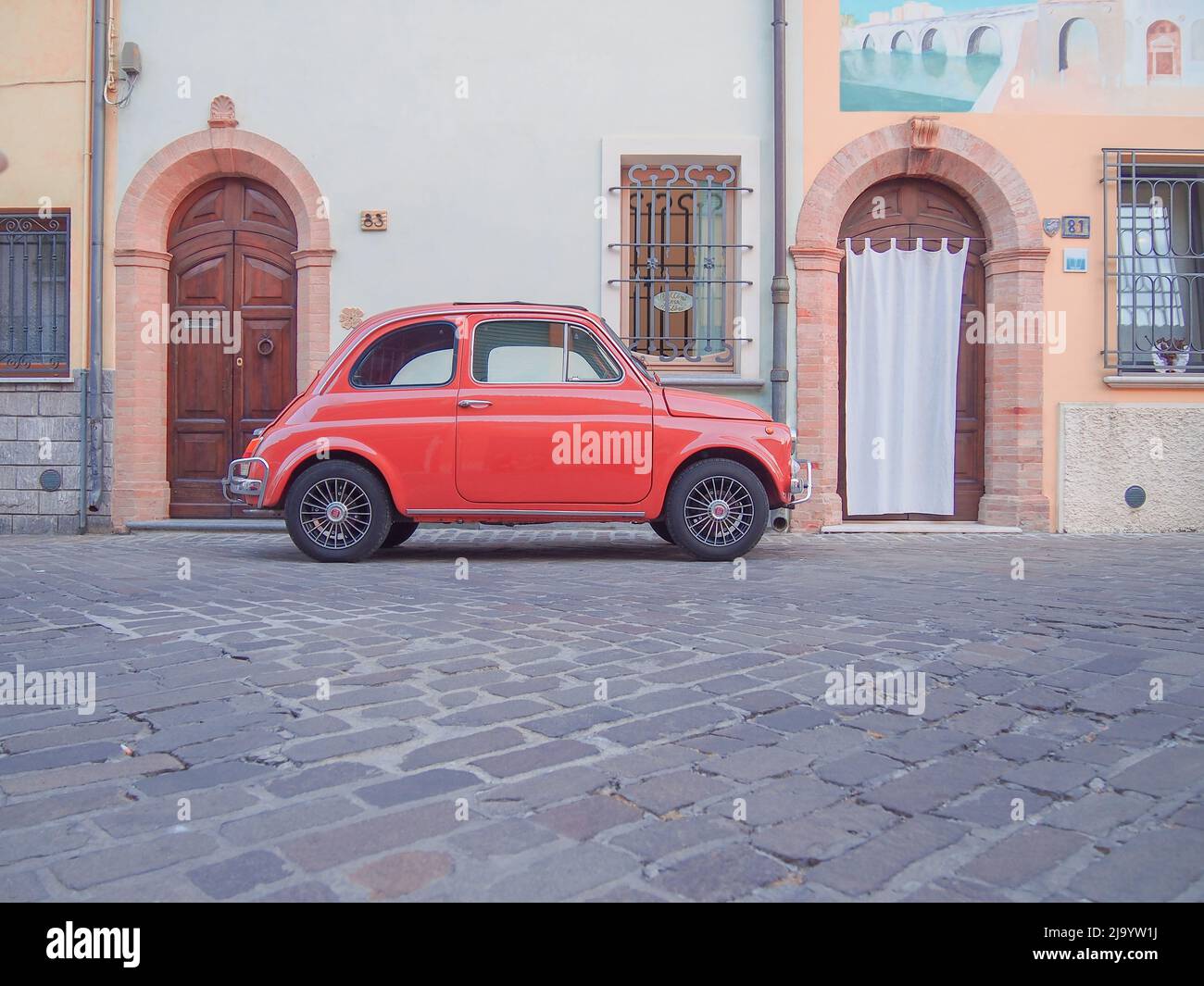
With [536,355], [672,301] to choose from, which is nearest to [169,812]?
[536,355]

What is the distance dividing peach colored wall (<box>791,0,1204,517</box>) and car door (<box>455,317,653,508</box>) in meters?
4.30

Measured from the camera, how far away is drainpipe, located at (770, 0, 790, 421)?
10.5 metres

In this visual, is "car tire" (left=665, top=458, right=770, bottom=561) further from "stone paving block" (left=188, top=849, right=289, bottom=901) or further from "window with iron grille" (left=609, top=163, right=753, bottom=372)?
"stone paving block" (left=188, top=849, right=289, bottom=901)

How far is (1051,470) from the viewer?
10578mm

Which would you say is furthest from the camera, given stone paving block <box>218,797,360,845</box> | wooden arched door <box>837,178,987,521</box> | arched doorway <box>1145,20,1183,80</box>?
wooden arched door <box>837,178,987,521</box>

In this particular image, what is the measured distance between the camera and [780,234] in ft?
34.4

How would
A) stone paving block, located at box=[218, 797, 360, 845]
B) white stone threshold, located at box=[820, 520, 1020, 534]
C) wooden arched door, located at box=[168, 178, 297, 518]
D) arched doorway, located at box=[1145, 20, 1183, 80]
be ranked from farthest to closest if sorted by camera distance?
wooden arched door, located at box=[168, 178, 297, 518]
arched doorway, located at box=[1145, 20, 1183, 80]
white stone threshold, located at box=[820, 520, 1020, 534]
stone paving block, located at box=[218, 797, 360, 845]

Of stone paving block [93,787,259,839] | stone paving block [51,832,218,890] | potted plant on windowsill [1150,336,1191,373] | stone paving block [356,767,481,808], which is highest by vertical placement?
potted plant on windowsill [1150,336,1191,373]

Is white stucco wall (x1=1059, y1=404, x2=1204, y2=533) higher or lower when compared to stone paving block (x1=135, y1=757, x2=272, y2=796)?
higher

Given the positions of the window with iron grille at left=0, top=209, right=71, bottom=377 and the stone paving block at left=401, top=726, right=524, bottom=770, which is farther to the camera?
the window with iron grille at left=0, top=209, right=71, bottom=377

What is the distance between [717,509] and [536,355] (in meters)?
1.72

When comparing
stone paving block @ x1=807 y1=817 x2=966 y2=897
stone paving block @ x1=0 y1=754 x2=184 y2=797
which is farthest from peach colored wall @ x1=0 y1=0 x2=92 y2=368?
stone paving block @ x1=807 y1=817 x2=966 y2=897

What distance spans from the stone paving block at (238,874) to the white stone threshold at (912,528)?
28.7ft
